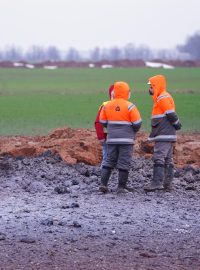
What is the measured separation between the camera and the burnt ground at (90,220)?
9.16 m

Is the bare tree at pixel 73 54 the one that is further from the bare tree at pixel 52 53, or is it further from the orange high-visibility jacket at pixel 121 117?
the orange high-visibility jacket at pixel 121 117

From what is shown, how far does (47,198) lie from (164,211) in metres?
1.95

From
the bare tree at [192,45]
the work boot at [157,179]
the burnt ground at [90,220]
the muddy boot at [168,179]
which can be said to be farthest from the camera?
the bare tree at [192,45]

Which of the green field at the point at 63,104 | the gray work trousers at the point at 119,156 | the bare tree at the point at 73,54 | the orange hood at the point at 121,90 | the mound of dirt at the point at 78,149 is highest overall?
A: the orange hood at the point at 121,90

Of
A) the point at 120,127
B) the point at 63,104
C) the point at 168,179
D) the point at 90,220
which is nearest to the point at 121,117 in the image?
the point at 120,127

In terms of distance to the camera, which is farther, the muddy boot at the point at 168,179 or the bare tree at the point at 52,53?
the bare tree at the point at 52,53

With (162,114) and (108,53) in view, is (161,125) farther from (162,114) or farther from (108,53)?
(108,53)

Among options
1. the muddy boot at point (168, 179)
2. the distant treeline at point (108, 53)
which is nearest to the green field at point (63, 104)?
the muddy boot at point (168, 179)

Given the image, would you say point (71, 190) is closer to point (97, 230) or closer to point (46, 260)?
point (97, 230)

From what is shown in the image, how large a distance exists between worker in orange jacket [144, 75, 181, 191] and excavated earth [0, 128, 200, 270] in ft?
1.08

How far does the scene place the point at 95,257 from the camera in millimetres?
9219

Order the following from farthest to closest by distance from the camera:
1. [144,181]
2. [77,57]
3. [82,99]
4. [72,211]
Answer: [77,57], [82,99], [144,181], [72,211]

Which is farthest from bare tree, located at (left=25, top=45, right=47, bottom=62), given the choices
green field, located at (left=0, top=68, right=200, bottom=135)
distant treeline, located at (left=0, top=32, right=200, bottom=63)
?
green field, located at (left=0, top=68, right=200, bottom=135)

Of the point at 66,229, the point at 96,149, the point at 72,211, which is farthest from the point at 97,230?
the point at 96,149
